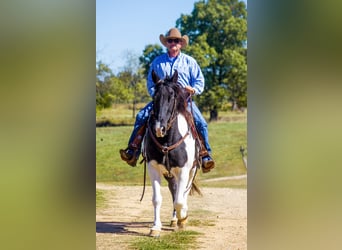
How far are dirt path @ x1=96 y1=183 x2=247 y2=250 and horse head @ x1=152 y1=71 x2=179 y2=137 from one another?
0.65 meters

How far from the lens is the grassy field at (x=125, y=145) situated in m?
5.48

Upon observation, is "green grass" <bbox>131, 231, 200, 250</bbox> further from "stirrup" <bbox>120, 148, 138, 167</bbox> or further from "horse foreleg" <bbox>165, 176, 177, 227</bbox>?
"stirrup" <bbox>120, 148, 138, 167</bbox>

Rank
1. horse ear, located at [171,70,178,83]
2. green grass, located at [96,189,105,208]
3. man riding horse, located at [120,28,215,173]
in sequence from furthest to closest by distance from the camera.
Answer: green grass, located at [96,189,105,208], man riding horse, located at [120,28,215,173], horse ear, located at [171,70,178,83]

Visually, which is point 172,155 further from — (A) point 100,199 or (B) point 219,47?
(B) point 219,47

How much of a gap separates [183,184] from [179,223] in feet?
1.16

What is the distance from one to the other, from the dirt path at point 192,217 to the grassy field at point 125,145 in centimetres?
12

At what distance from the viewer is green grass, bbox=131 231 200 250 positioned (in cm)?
531

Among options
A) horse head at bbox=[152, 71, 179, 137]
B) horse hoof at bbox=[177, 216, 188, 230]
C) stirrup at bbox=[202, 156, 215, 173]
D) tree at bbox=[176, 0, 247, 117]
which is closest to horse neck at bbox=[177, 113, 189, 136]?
horse head at bbox=[152, 71, 179, 137]

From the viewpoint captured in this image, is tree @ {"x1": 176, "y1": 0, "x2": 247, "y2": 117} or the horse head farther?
tree @ {"x1": 176, "y1": 0, "x2": 247, "y2": 117}

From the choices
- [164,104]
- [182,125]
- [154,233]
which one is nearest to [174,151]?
[182,125]
